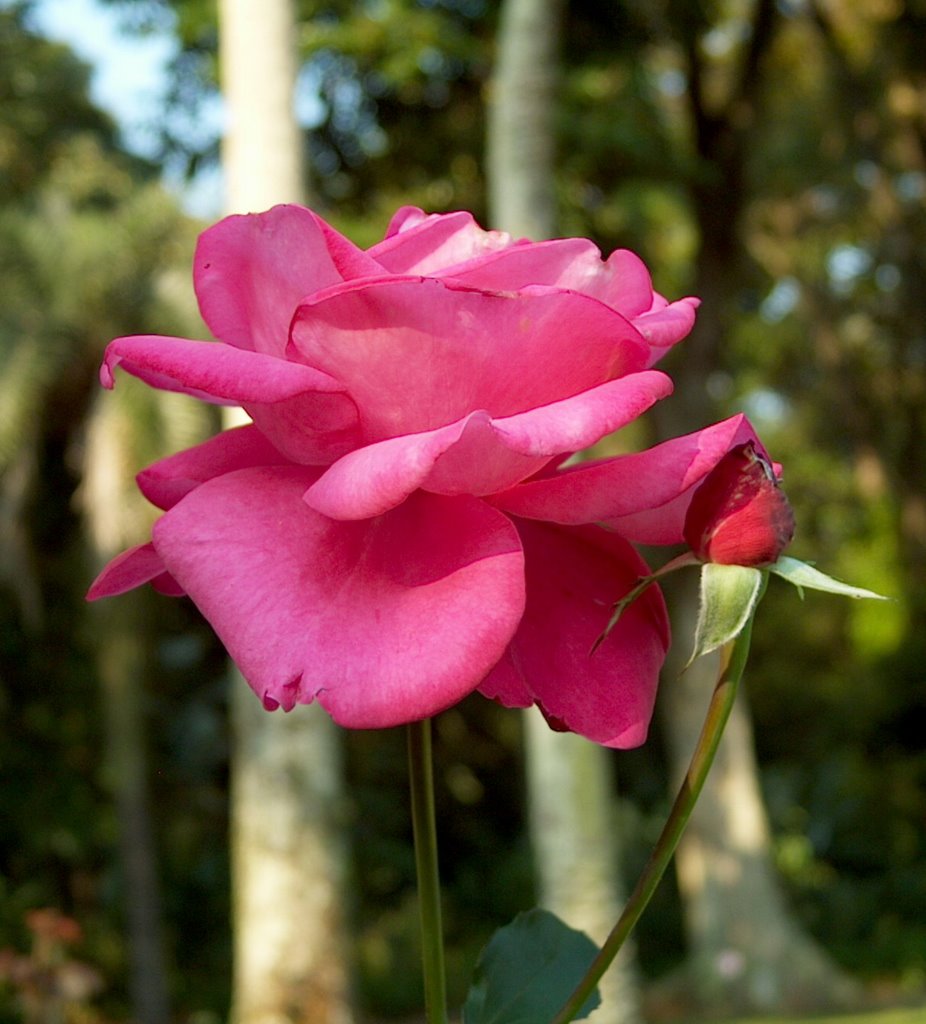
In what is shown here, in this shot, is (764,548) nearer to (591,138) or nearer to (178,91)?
(591,138)

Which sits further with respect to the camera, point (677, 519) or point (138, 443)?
point (138, 443)

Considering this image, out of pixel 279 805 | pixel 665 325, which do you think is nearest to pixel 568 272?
pixel 665 325

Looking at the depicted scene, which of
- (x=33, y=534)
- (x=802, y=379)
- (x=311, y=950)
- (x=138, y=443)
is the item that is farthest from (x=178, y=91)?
(x=802, y=379)

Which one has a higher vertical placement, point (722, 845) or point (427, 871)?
point (427, 871)

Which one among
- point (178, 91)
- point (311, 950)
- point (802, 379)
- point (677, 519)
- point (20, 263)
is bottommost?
point (802, 379)

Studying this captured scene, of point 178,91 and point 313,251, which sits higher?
point 313,251

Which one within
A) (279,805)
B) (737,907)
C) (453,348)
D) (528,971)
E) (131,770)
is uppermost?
(453,348)

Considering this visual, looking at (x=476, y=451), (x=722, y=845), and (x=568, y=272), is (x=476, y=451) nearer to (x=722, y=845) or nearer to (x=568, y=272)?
(x=568, y=272)

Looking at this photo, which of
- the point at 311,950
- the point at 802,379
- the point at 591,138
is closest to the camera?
the point at 311,950
